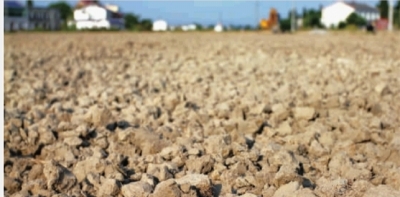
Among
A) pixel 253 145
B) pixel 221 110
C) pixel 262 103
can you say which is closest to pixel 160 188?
pixel 253 145

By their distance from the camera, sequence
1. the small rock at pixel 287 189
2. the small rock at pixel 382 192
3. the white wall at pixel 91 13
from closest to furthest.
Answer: the small rock at pixel 382 192 → the small rock at pixel 287 189 → the white wall at pixel 91 13

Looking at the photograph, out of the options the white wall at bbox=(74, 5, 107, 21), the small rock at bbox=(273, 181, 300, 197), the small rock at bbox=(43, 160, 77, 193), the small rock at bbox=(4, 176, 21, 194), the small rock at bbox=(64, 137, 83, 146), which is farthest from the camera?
the white wall at bbox=(74, 5, 107, 21)

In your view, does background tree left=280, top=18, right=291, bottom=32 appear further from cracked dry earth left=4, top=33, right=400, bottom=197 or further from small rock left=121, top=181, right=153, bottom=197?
small rock left=121, top=181, right=153, bottom=197

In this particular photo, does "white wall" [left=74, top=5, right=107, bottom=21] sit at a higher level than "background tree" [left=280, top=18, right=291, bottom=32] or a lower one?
lower

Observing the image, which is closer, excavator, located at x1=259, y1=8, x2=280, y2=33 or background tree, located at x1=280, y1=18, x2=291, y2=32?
excavator, located at x1=259, y1=8, x2=280, y2=33

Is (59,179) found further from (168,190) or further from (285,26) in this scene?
(285,26)

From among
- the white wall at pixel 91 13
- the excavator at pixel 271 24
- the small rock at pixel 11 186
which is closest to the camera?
the small rock at pixel 11 186

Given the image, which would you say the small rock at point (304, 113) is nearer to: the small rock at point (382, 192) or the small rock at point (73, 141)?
the small rock at point (73, 141)

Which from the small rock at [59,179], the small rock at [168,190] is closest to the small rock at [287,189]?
the small rock at [168,190]

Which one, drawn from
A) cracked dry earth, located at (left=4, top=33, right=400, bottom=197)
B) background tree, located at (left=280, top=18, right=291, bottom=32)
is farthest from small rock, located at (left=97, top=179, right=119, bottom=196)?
background tree, located at (left=280, top=18, right=291, bottom=32)

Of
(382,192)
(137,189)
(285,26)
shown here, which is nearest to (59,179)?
(137,189)

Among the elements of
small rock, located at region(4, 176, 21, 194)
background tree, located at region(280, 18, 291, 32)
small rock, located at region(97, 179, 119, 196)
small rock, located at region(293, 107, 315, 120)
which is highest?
background tree, located at region(280, 18, 291, 32)

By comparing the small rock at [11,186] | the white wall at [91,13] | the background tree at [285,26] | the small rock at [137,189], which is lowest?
the small rock at [11,186]

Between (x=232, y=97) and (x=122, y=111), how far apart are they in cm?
101
